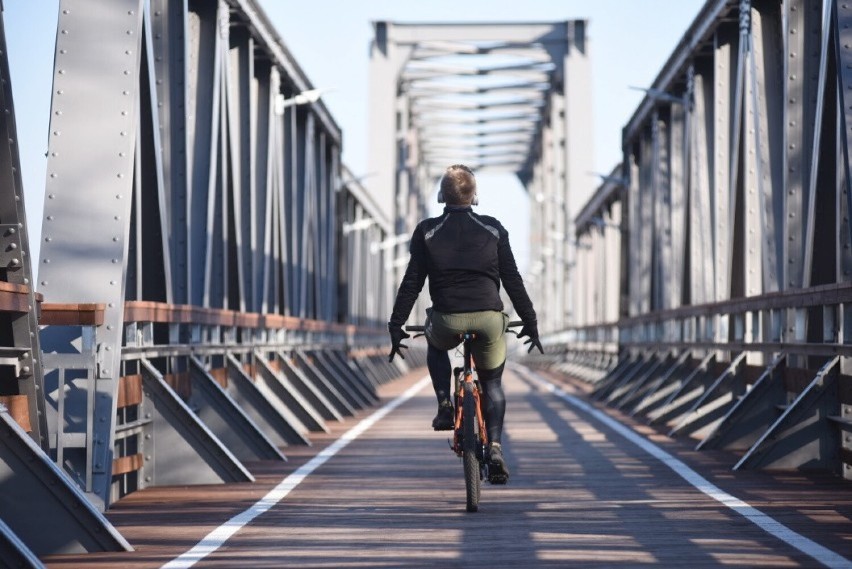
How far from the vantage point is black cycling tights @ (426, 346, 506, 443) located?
370 inches

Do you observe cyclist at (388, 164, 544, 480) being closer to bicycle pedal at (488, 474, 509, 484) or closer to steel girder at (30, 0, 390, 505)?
bicycle pedal at (488, 474, 509, 484)

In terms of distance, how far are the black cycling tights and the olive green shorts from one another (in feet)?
0.18

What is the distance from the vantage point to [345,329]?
100 ft

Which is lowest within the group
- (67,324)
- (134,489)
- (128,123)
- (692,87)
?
(134,489)

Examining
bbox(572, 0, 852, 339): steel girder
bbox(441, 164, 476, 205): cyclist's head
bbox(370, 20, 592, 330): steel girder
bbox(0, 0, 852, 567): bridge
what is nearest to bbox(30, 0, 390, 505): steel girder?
bbox(0, 0, 852, 567): bridge

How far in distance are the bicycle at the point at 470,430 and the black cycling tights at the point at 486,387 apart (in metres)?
0.04

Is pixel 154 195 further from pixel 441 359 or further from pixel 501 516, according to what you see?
pixel 501 516

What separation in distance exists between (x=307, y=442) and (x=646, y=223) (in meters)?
17.7

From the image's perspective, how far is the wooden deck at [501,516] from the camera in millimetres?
7441

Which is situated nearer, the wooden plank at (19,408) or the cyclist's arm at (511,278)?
the wooden plank at (19,408)

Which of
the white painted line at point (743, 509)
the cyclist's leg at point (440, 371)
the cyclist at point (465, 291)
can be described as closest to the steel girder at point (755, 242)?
the white painted line at point (743, 509)

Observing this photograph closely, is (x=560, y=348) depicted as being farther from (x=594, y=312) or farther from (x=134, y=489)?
(x=134, y=489)

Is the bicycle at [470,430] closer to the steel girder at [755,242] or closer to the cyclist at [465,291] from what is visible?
the cyclist at [465,291]

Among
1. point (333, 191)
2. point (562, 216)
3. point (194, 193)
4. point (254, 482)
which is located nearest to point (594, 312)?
point (562, 216)
